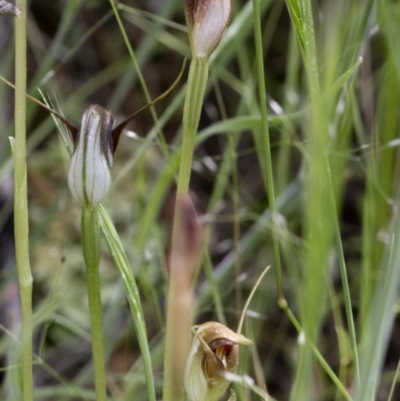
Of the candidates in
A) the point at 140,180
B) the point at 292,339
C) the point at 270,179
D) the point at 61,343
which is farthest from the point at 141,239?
the point at 292,339

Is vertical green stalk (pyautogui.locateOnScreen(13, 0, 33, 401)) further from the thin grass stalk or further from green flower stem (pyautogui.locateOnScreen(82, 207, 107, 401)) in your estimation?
the thin grass stalk

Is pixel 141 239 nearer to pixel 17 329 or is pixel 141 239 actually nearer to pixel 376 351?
pixel 17 329

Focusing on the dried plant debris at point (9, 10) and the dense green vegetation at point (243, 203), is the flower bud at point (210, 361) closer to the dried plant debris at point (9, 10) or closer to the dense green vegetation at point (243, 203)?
the dense green vegetation at point (243, 203)

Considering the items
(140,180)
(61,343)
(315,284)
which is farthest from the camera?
(61,343)

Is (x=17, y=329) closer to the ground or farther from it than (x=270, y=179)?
closer to the ground

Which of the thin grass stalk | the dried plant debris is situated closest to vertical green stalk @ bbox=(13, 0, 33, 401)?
the dried plant debris
